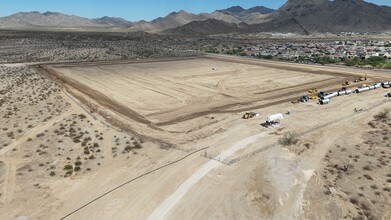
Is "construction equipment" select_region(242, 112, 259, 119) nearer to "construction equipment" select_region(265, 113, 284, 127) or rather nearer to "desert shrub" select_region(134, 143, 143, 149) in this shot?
"construction equipment" select_region(265, 113, 284, 127)

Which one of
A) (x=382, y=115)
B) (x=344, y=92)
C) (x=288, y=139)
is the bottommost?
(x=288, y=139)

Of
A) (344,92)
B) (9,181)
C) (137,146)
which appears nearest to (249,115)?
(137,146)

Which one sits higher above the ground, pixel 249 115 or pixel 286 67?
pixel 286 67

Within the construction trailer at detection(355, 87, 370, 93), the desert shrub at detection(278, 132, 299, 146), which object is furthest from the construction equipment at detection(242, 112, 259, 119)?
the construction trailer at detection(355, 87, 370, 93)

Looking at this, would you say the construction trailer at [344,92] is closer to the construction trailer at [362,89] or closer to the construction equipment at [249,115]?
the construction trailer at [362,89]

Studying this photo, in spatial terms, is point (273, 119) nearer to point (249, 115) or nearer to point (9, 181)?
point (249, 115)

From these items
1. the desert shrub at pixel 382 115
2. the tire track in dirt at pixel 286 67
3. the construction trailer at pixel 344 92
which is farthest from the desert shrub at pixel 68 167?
the tire track in dirt at pixel 286 67

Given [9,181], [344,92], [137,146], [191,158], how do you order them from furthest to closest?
1. [344,92]
2. [137,146]
3. [191,158]
4. [9,181]

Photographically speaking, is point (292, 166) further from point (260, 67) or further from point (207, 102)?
point (260, 67)

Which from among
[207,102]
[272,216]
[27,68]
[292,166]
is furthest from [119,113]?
[27,68]
